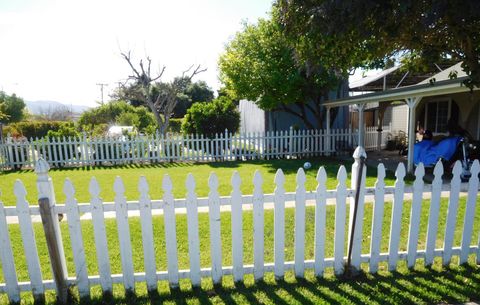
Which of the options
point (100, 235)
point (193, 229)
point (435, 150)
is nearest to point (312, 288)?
point (193, 229)

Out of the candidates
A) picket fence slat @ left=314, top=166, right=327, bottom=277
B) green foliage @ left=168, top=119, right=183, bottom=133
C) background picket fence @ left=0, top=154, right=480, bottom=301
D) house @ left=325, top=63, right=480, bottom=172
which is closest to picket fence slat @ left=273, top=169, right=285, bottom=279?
background picket fence @ left=0, top=154, right=480, bottom=301

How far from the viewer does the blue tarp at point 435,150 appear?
8594 mm

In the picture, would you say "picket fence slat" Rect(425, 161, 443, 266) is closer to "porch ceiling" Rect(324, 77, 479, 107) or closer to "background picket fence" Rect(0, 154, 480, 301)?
"background picket fence" Rect(0, 154, 480, 301)

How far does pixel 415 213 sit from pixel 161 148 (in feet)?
35.3

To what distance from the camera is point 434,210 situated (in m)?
3.19

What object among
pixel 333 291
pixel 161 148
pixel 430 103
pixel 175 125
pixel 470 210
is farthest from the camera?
pixel 175 125

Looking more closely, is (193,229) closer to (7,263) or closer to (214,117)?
(7,263)

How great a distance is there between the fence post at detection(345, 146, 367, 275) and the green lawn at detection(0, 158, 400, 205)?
382 cm

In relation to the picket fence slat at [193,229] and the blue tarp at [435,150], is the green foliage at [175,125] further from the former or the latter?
the picket fence slat at [193,229]

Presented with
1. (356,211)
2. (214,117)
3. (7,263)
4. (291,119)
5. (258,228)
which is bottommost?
(7,263)

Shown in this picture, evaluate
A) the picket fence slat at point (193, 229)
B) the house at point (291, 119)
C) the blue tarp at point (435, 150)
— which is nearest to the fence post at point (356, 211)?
the picket fence slat at point (193, 229)

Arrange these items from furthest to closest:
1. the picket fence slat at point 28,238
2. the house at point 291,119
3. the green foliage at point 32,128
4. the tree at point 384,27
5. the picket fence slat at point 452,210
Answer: the green foliage at point 32,128, the house at point 291,119, the picket fence slat at point 452,210, the picket fence slat at point 28,238, the tree at point 384,27

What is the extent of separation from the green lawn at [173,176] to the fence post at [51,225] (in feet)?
13.0

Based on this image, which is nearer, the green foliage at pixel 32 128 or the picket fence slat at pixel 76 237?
the picket fence slat at pixel 76 237
